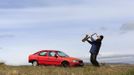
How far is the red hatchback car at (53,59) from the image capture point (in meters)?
39.6

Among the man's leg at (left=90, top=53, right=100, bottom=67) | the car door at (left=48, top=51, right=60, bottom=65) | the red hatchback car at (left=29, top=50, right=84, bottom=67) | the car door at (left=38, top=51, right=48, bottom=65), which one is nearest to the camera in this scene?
the man's leg at (left=90, top=53, right=100, bottom=67)

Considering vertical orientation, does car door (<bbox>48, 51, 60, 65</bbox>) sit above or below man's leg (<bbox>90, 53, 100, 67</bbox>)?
above

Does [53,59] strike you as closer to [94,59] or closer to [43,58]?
[43,58]

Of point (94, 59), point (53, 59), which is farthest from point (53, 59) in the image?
point (94, 59)

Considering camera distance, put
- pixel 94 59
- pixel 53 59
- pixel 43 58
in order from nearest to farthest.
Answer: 1. pixel 94 59
2. pixel 53 59
3. pixel 43 58

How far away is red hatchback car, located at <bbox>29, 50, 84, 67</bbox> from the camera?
1558 inches

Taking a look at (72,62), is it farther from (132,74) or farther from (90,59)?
(132,74)

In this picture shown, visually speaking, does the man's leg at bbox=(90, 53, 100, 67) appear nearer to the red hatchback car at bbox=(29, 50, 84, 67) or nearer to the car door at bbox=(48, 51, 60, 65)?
the red hatchback car at bbox=(29, 50, 84, 67)

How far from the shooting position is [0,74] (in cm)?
2880

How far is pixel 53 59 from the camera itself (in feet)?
132

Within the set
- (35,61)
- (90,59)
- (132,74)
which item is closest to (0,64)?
(35,61)

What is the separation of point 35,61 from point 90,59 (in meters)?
6.90

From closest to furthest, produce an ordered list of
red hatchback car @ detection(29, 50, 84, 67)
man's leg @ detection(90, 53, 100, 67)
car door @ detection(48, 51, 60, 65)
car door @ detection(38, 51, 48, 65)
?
1. man's leg @ detection(90, 53, 100, 67)
2. red hatchback car @ detection(29, 50, 84, 67)
3. car door @ detection(48, 51, 60, 65)
4. car door @ detection(38, 51, 48, 65)

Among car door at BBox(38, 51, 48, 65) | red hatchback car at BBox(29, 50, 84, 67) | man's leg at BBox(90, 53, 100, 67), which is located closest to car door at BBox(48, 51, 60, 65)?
red hatchback car at BBox(29, 50, 84, 67)
